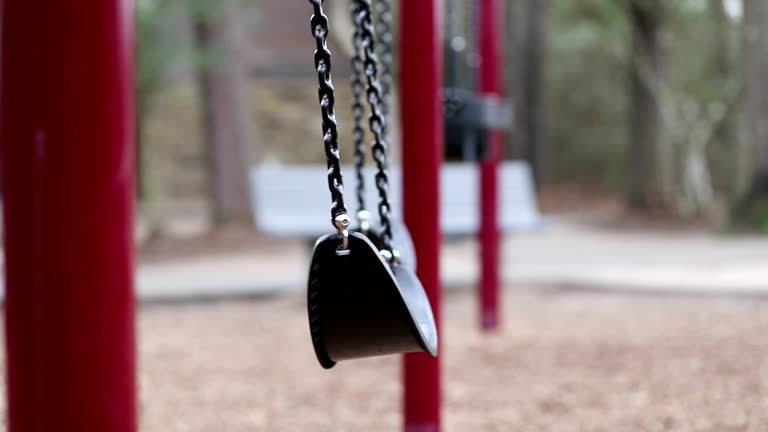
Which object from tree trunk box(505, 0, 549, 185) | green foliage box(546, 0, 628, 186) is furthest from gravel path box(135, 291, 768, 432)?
green foliage box(546, 0, 628, 186)

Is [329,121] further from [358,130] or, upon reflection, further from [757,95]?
[757,95]

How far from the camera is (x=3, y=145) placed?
3.66 ft

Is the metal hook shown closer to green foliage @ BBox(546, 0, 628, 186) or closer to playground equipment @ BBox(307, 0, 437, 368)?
playground equipment @ BBox(307, 0, 437, 368)

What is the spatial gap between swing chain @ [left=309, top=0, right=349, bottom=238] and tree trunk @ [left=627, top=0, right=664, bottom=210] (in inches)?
410

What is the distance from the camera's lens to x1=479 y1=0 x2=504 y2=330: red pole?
13.1 ft

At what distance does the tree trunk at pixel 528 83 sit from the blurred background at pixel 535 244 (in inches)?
1.1

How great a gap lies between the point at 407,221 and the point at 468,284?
3712 mm

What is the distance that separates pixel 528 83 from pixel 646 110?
2.02 metres

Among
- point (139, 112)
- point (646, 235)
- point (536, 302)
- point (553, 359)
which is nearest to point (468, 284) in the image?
point (536, 302)

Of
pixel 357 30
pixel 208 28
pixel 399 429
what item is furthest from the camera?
pixel 208 28

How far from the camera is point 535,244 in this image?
8.86 metres

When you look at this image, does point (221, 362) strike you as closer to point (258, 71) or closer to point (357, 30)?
point (357, 30)

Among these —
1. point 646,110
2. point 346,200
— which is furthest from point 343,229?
point 646,110

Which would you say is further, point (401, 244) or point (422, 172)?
point (422, 172)
